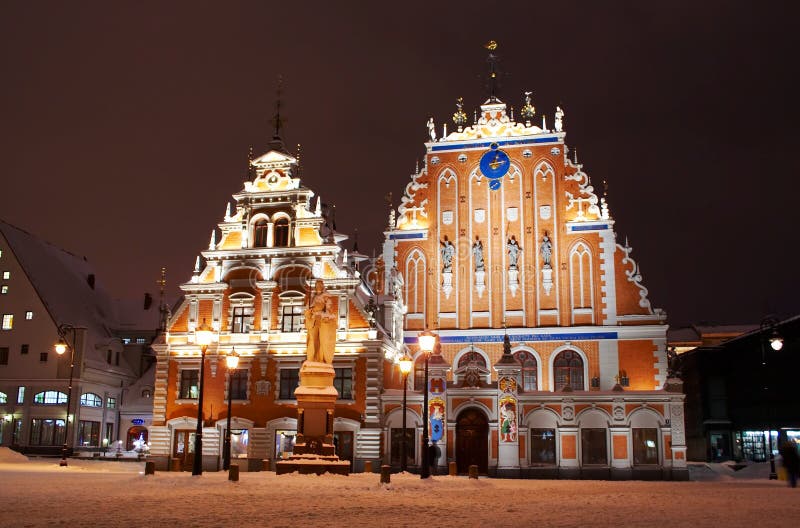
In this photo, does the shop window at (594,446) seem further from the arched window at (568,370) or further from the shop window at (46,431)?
the shop window at (46,431)

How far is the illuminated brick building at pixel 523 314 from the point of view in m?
36.2

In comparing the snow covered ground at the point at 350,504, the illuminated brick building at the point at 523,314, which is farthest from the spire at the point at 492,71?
the snow covered ground at the point at 350,504

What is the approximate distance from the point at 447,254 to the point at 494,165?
5.58 metres

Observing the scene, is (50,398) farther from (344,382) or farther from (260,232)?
(344,382)

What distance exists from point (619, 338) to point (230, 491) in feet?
85.3

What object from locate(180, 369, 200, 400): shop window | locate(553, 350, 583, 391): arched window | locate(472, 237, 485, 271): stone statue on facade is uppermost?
locate(472, 237, 485, 271): stone statue on facade

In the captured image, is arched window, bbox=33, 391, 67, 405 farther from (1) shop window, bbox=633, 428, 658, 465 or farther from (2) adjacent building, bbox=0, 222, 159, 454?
(1) shop window, bbox=633, 428, 658, 465

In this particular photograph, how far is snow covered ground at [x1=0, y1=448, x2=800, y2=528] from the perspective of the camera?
547 inches

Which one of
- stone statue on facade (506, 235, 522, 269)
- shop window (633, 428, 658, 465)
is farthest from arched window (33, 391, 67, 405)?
shop window (633, 428, 658, 465)

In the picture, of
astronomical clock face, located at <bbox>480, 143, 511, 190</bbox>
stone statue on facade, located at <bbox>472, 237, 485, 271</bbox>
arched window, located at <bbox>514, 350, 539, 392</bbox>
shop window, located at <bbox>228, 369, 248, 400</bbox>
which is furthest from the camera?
astronomical clock face, located at <bbox>480, 143, 511, 190</bbox>

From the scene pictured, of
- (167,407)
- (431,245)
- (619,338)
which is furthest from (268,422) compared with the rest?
(619,338)

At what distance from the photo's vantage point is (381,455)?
121 ft

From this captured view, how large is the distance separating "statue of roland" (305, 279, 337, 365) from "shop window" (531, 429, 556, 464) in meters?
12.0

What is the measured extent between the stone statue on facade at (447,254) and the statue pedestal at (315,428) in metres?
15.1
